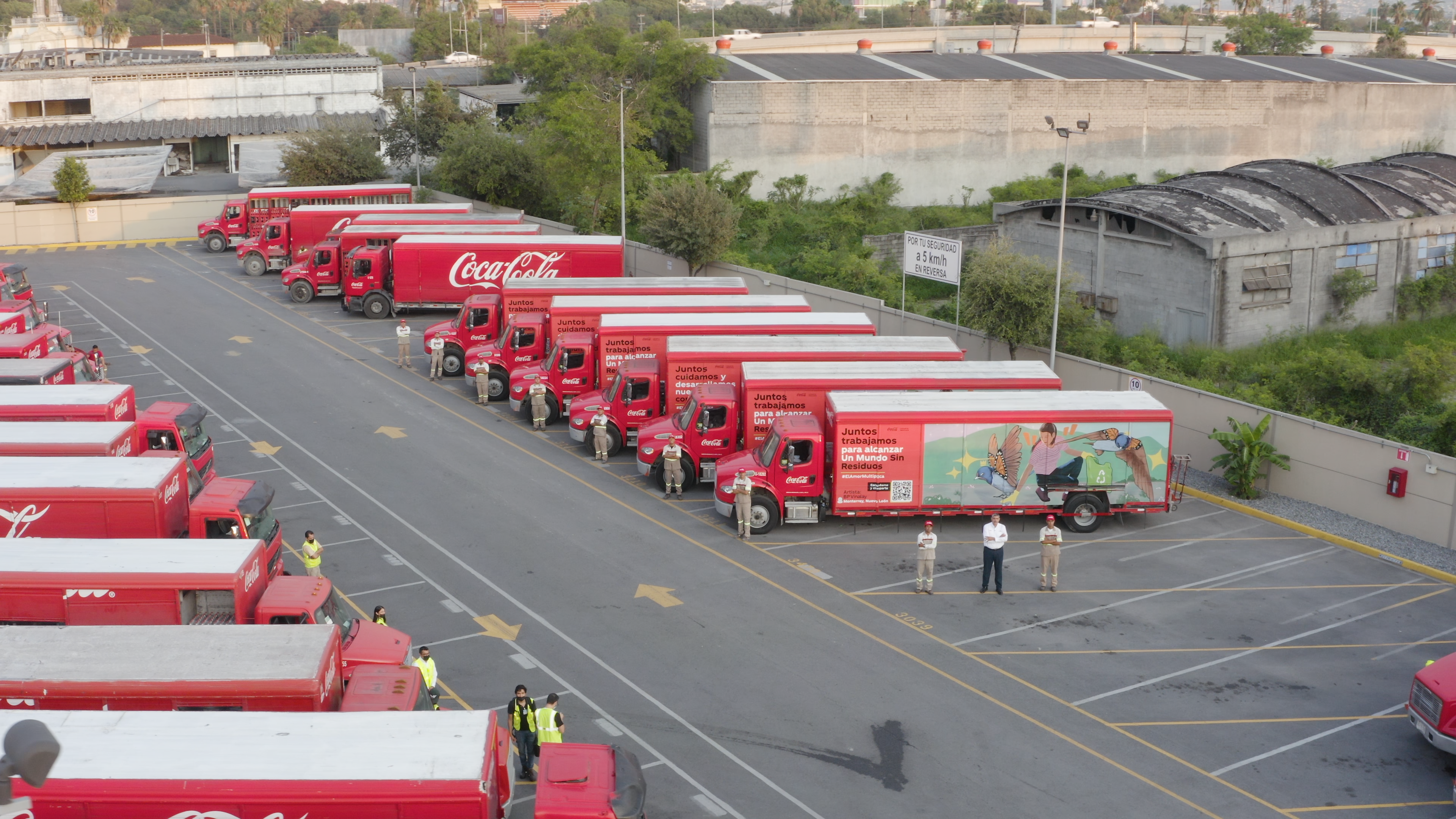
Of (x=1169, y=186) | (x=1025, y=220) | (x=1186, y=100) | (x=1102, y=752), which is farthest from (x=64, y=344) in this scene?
(x=1186, y=100)

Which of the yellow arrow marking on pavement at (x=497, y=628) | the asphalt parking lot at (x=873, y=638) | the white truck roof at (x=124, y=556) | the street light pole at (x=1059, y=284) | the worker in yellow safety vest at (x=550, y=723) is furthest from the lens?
the street light pole at (x=1059, y=284)

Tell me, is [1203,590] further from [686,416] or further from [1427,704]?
[686,416]

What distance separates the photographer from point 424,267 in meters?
44.9

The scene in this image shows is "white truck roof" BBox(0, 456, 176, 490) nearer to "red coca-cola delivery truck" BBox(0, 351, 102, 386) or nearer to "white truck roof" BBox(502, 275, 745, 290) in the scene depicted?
"red coca-cola delivery truck" BBox(0, 351, 102, 386)

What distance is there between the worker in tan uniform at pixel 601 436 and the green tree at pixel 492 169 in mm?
35196

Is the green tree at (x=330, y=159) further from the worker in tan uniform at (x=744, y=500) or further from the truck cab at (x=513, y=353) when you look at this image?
the worker in tan uniform at (x=744, y=500)

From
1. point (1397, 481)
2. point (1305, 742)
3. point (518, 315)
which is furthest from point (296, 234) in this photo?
point (1305, 742)

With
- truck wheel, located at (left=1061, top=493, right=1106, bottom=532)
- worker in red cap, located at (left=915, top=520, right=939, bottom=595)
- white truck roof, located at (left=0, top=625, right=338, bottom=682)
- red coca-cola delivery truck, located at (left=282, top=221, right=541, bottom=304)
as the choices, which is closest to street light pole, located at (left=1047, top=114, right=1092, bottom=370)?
truck wheel, located at (left=1061, top=493, right=1106, bottom=532)

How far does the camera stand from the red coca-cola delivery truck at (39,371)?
2867 cm

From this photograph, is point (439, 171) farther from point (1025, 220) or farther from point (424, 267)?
point (1025, 220)

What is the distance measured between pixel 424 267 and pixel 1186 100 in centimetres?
4579

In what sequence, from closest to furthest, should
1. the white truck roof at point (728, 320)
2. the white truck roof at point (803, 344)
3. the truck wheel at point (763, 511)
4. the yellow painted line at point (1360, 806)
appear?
1. the yellow painted line at point (1360, 806)
2. the truck wheel at point (763, 511)
3. the white truck roof at point (803, 344)
4. the white truck roof at point (728, 320)

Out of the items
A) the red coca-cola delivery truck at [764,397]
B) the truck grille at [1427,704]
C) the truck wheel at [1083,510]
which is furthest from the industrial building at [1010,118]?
the truck grille at [1427,704]

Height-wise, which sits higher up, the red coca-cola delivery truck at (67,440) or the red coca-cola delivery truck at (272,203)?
the red coca-cola delivery truck at (272,203)
